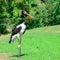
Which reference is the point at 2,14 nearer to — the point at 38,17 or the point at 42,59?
the point at 38,17

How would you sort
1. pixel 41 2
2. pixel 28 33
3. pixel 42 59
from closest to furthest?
1. pixel 42 59
2. pixel 28 33
3. pixel 41 2

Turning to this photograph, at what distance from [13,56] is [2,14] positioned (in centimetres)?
1506

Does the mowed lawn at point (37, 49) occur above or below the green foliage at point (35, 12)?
above

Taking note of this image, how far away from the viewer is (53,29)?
20.0m

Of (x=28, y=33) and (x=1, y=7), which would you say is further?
(x=1, y=7)

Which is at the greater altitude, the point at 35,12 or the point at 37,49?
the point at 37,49

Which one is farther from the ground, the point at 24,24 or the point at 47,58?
the point at 24,24

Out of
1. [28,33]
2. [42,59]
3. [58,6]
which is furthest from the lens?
[58,6]

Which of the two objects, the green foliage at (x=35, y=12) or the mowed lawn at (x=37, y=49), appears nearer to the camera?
the mowed lawn at (x=37, y=49)

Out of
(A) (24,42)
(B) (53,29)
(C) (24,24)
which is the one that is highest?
(C) (24,24)

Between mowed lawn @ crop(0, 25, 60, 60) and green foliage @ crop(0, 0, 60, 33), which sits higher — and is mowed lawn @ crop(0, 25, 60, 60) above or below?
above

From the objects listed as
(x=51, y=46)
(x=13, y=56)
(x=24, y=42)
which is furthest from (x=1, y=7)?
(x=13, y=56)

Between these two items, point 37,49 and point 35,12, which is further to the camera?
point 35,12

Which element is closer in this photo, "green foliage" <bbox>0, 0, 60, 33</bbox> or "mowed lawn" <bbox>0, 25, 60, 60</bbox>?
"mowed lawn" <bbox>0, 25, 60, 60</bbox>
